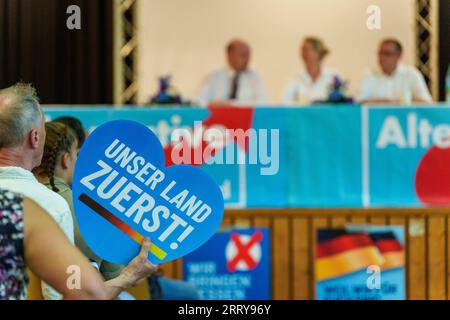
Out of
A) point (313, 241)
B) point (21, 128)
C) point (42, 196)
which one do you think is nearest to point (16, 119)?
point (21, 128)

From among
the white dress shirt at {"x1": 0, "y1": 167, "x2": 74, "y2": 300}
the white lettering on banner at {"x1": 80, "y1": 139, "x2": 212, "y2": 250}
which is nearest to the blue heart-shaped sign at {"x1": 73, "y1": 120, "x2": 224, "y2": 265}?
the white lettering on banner at {"x1": 80, "y1": 139, "x2": 212, "y2": 250}

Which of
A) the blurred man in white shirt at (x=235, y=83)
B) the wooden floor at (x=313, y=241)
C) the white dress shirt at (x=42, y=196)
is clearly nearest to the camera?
the white dress shirt at (x=42, y=196)

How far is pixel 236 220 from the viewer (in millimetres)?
5082

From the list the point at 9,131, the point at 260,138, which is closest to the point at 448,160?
the point at 260,138

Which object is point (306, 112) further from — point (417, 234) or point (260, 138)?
point (260, 138)

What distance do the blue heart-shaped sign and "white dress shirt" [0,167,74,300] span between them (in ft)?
0.36

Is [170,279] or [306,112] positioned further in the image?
[306,112]

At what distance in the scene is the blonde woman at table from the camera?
6.55m

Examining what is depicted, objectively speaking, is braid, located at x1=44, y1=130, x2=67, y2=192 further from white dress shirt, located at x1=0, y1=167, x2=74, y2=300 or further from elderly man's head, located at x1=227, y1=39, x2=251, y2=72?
elderly man's head, located at x1=227, y1=39, x2=251, y2=72

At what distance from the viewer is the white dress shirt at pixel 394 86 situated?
6.25m

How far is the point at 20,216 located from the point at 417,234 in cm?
339

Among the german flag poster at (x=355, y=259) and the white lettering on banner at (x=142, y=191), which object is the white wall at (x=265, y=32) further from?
the white lettering on banner at (x=142, y=191)

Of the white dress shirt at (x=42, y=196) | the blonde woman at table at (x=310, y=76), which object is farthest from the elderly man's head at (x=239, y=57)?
the white dress shirt at (x=42, y=196)

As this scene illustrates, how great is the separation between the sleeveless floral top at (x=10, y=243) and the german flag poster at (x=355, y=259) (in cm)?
317
